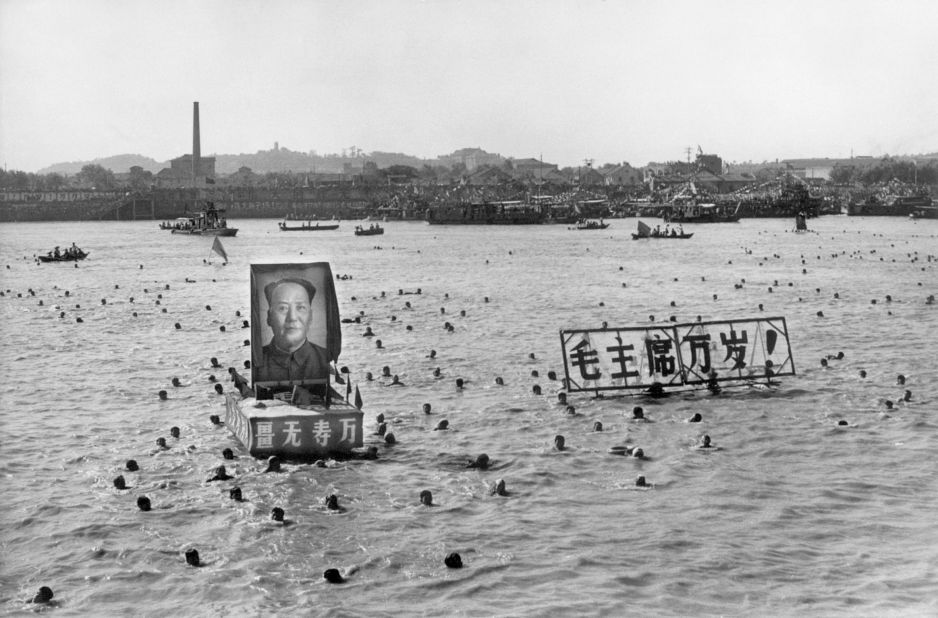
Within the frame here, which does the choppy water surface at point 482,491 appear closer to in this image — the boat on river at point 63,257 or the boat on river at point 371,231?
the boat on river at point 63,257

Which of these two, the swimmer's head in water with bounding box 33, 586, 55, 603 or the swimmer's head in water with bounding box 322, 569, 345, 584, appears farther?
the swimmer's head in water with bounding box 322, 569, 345, 584

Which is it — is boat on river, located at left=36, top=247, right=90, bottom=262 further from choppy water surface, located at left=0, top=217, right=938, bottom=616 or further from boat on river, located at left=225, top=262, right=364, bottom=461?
boat on river, located at left=225, top=262, right=364, bottom=461

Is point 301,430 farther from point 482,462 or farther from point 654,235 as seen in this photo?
point 654,235

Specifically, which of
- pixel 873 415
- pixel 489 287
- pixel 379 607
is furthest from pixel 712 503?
pixel 489 287

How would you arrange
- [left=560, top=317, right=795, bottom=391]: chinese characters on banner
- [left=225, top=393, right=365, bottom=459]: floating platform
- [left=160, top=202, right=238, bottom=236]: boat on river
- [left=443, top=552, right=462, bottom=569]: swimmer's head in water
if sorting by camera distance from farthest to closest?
1. [left=160, top=202, right=238, bottom=236]: boat on river
2. [left=560, top=317, right=795, bottom=391]: chinese characters on banner
3. [left=225, top=393, right=365, bottom=459]: floating platform
4. [left=443, top=552, right=462, bottom=569]: swimmer's head in water

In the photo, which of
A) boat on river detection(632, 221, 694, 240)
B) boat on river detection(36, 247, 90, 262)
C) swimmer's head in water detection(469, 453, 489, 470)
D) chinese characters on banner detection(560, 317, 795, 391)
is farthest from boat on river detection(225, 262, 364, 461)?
boat on river detection(632, 221, 694, 240)

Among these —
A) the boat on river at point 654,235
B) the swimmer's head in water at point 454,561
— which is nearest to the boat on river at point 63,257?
the boat on river at point 654,235
